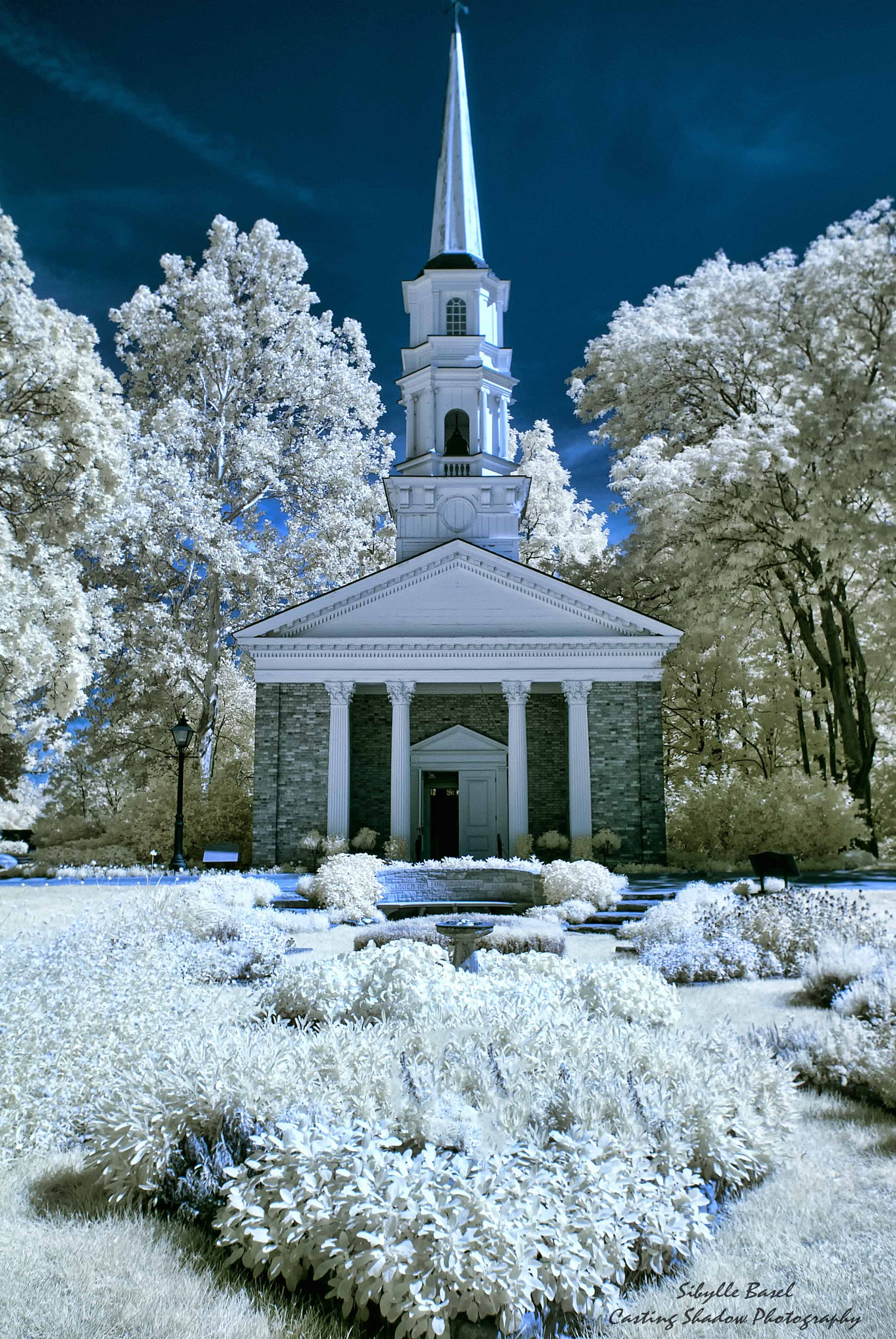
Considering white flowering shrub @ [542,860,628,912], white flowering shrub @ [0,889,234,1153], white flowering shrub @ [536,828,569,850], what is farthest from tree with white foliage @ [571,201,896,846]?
white flowering shrub @ [0,889,234,1153]

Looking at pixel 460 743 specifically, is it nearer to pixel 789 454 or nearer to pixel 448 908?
pixel 448 908

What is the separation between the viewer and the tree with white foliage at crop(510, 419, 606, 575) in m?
39.0

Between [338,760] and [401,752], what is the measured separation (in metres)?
1.57

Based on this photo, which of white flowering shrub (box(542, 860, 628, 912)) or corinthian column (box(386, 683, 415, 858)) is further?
corinthian column (box(386, 683, 415, 858))

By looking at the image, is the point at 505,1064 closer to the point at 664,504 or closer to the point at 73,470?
the point at 73,470

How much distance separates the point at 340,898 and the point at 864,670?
600 inches

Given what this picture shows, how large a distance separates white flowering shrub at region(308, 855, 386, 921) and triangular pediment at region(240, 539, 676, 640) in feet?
23.3

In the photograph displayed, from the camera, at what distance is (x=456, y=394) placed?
29.3m

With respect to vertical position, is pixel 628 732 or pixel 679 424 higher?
pixel 679 424

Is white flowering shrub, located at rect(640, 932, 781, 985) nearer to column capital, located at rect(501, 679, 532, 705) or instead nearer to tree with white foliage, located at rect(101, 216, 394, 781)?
column capital, located at rect(501, 679, 532, 705)

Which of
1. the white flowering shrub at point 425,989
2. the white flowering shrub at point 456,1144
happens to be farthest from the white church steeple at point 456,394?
the white flowering shrub at point 456,1144

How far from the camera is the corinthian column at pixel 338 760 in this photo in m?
22.4

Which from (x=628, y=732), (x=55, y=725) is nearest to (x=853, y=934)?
(x=628, y=732)

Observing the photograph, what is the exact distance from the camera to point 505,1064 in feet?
17.3
